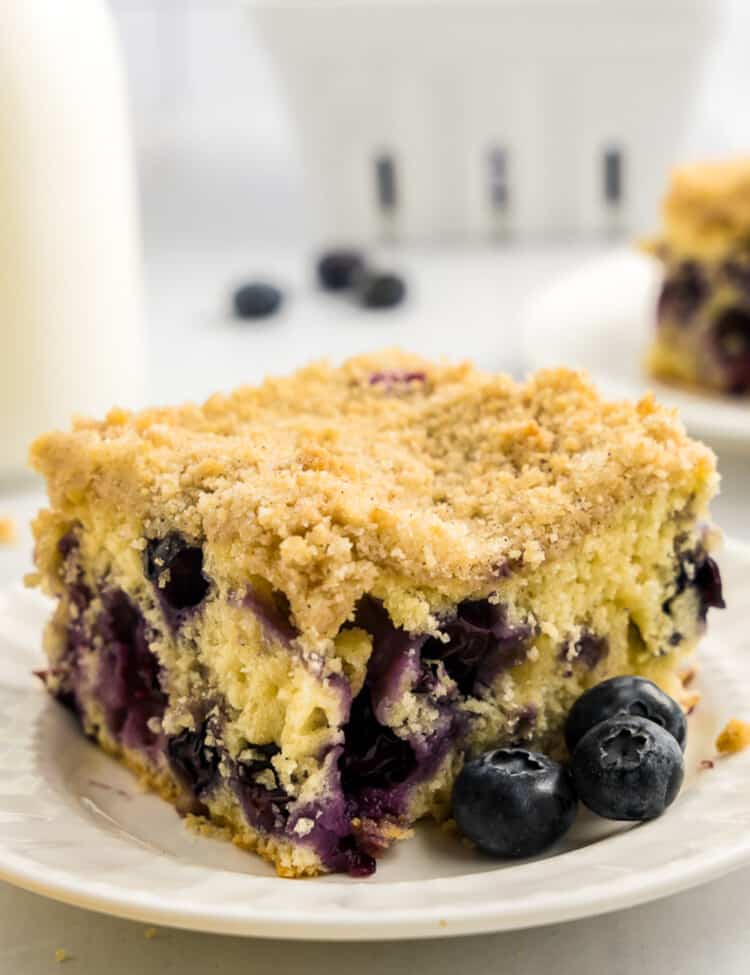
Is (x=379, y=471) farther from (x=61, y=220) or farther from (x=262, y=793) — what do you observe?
(x=61, y=220)

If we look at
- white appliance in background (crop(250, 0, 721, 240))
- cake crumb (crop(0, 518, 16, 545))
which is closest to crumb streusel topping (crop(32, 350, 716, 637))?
cake crumb (crop(0, 518, 16, 545))

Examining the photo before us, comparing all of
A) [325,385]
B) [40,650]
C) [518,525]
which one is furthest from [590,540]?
[40,650]

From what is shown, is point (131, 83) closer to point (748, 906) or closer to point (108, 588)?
point (108, 588)

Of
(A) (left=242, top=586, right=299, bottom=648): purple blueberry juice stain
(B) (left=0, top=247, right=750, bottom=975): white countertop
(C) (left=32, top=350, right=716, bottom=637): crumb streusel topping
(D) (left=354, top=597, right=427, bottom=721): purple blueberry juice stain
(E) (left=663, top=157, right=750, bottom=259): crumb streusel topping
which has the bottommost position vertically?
(B) (left=0, top=247, right=750, bottom=975): white countertop

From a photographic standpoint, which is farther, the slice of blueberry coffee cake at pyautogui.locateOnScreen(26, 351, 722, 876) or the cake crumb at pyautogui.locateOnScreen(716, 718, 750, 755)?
the cake crumb at pyautogui.locateOnScreen(716, 718, 750, 755)

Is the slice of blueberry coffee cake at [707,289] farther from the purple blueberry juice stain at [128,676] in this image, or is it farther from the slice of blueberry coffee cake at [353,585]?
→ the purple blueberry juice stain at [128,676]

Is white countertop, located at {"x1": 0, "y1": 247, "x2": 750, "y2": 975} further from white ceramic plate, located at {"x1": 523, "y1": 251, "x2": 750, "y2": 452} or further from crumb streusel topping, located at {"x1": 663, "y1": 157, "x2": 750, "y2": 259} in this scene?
crumb streusel topping, located at {"x1": 663, "y1": 157, "x2": 750, "y2": 259}

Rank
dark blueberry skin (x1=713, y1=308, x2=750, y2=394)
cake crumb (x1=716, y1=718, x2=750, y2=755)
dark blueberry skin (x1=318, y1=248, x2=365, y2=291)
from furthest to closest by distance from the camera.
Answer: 1. dark blueberry skin (x1=318, y1=248, x2=365, y2=291)
2. dark blueberry skin (x1=713, y1=308, x2=750, y2=394)
3. cake crumb (x1=716, y1=718, x2=750, y2=755)
